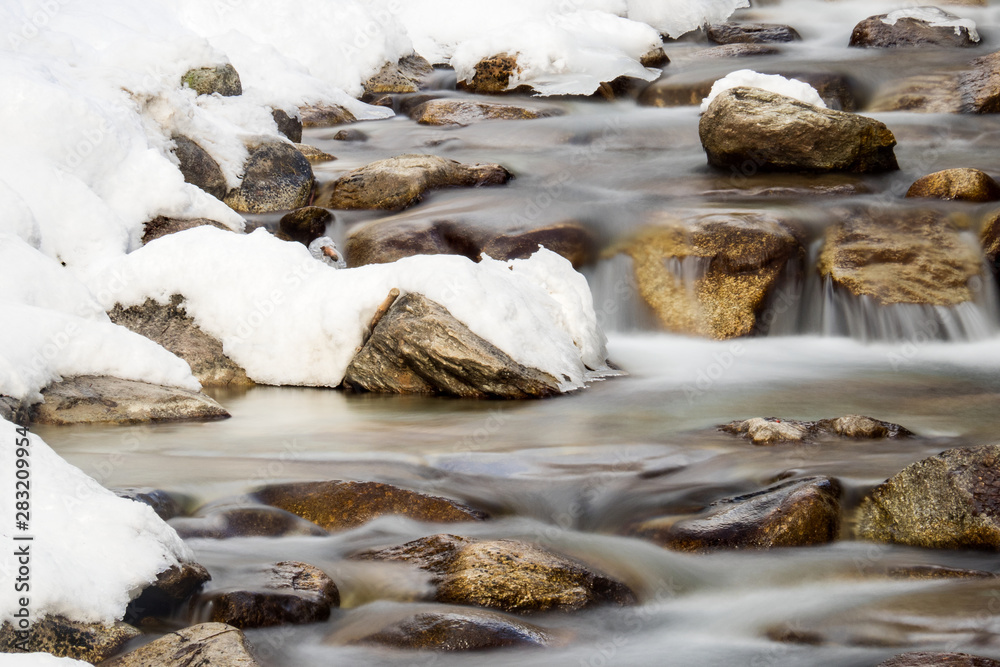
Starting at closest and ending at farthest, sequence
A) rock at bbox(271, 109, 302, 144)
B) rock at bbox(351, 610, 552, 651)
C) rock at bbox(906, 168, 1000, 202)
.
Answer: rock at bbox(351, 610, 552, 651) → rock at bbox(906, 168, 1000, 202) → rock at bbox(271, 109, 302, 144)

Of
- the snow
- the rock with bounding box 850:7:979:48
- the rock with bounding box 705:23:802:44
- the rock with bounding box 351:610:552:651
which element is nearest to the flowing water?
the rock with bounding box 351:610:552:651

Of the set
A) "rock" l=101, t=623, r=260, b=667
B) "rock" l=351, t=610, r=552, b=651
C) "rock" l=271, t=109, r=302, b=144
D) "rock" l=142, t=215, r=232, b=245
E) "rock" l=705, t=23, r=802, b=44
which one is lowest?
"rock" l=351, t=610, r=552, b=651

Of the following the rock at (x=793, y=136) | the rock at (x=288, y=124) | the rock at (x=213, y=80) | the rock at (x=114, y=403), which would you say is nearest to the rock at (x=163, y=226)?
the rock at (x=114, y=403)

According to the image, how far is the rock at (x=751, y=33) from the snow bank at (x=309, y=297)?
35.4 feet

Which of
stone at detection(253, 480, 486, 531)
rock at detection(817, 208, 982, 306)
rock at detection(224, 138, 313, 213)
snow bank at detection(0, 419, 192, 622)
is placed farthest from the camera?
rock at detection(224, 138, 313, 213)

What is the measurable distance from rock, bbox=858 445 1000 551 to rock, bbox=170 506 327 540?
2220mm

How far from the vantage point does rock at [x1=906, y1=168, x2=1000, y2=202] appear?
8.59m

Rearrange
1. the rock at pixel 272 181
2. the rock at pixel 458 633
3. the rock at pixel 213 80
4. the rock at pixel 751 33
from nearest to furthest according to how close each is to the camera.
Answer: the rock at pixel 458 633 → the rock at pixel 272 181 → the rock at pixel 213 80 → the rock at pixel 751 33

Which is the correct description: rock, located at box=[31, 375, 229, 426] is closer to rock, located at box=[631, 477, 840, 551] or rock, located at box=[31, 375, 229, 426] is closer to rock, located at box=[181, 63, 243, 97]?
rock, located at box=[631, 477, 840, 551]

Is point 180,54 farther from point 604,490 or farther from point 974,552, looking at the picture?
point 974,552

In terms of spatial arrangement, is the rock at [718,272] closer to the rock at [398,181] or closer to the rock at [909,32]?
the rock at [398,181]

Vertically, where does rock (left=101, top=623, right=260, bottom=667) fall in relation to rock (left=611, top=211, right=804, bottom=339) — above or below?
below

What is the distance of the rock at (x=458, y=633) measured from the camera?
300 centimetres

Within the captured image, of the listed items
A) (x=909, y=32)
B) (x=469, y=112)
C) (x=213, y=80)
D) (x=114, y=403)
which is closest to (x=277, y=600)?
(x=114, y=403)
